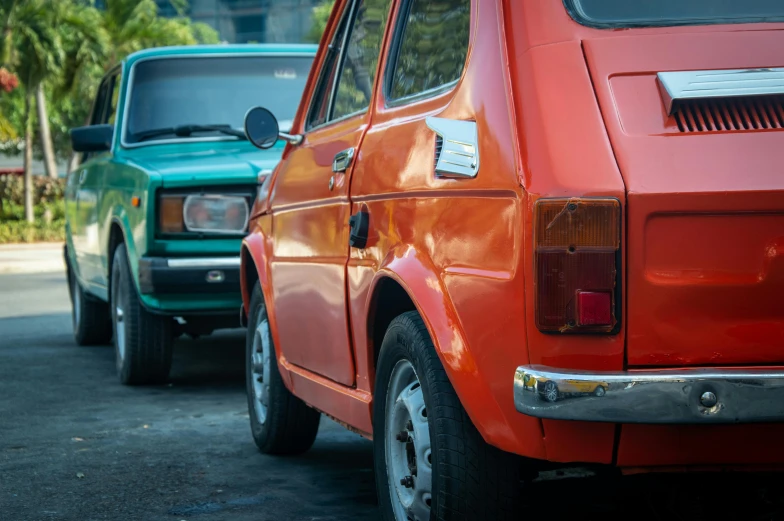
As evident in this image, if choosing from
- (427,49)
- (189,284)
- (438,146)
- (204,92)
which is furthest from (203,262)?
(438,146)

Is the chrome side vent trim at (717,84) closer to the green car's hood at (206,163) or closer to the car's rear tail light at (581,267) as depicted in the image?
the car's rear tail light at (581,267)

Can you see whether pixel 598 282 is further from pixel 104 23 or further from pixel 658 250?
pixel 104 23

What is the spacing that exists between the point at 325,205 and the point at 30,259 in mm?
17877

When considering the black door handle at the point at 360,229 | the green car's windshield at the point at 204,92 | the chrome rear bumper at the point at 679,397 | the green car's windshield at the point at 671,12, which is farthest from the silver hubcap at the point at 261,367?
the green car's windshield at the point at 204,92

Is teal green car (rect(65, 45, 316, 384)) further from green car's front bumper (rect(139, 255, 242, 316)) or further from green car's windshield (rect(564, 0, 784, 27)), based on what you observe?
green car's windshield (rect(564, 0, 784, 27))

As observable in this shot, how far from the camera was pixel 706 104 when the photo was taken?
301cm

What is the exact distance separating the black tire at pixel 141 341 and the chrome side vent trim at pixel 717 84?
5143mm

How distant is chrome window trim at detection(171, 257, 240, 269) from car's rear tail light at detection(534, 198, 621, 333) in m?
4.76

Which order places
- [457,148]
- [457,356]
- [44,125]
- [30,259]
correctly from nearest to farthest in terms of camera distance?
[457,356] < [457,148] < [30,259] < [44,125]

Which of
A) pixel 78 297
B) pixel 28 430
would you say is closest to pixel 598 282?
pixel 28 430

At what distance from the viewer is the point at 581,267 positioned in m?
2.88

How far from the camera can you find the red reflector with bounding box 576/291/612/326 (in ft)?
9.43

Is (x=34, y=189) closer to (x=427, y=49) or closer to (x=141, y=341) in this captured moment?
(x=141, y=341)

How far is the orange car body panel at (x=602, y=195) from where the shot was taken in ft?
9.45
